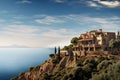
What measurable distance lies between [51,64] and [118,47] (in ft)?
101

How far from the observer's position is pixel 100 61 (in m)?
101

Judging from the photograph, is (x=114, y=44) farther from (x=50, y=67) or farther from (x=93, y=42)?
(x=50, y=67)

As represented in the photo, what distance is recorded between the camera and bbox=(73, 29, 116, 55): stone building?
382ft

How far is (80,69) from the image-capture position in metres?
95.1

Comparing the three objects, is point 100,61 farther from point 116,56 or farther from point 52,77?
point 52,77

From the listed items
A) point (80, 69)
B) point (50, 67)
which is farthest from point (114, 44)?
point (50, 67)

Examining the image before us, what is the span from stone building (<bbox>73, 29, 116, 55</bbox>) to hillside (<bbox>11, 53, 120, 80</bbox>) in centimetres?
532

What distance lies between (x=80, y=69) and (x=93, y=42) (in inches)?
1220

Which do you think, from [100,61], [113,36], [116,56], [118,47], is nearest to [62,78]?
[100,61]

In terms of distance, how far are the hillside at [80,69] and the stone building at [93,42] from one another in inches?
210

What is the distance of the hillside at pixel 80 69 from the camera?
286 feet

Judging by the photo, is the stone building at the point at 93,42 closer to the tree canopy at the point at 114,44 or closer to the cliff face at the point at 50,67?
the tree canopy at the point at 114,44

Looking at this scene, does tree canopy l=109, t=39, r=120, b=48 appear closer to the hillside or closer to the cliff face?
the hillside

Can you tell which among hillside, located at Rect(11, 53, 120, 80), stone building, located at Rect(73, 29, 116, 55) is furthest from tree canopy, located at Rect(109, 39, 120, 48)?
hillside, located at Rect(11, 53, 120, 80)
